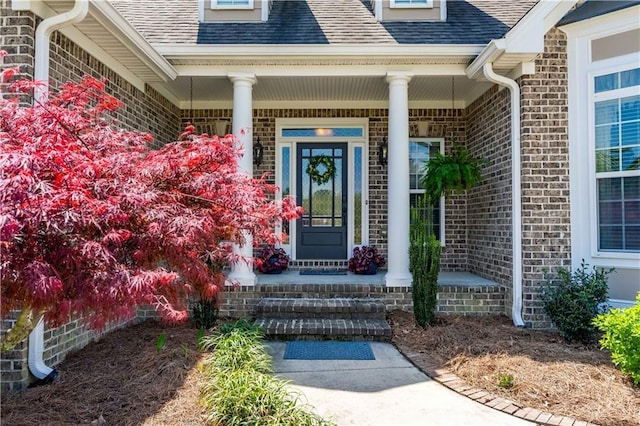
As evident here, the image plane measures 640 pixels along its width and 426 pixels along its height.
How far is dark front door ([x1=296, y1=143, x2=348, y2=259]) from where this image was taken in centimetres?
771

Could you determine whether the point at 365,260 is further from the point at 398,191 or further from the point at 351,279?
the point at 398,191

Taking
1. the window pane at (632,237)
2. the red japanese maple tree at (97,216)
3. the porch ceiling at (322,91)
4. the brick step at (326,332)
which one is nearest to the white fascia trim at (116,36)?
the porch ceiling at (322,91)

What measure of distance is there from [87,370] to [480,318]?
4.62 m

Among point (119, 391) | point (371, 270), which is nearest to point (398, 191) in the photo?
point (371, 270)

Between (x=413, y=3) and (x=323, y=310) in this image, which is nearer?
(x=323, y=310)

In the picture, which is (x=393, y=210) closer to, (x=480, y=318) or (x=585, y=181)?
(x=480, y=318)

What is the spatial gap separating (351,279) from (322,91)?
3.11 metres

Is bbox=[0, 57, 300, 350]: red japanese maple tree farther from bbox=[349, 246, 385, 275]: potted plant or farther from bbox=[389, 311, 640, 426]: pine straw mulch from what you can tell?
bbox=[349, 246, 385, 275]: potted plant

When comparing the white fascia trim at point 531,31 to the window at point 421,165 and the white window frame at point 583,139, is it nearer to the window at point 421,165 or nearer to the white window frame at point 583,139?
the white window frame at point 583,139

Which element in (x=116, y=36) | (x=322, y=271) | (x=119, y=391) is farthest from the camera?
(x=322, y=271)

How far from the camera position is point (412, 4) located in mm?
6816

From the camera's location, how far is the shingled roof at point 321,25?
19.4 ft

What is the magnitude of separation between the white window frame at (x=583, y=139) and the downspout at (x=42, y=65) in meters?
5.50

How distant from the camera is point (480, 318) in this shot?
5.64 m
